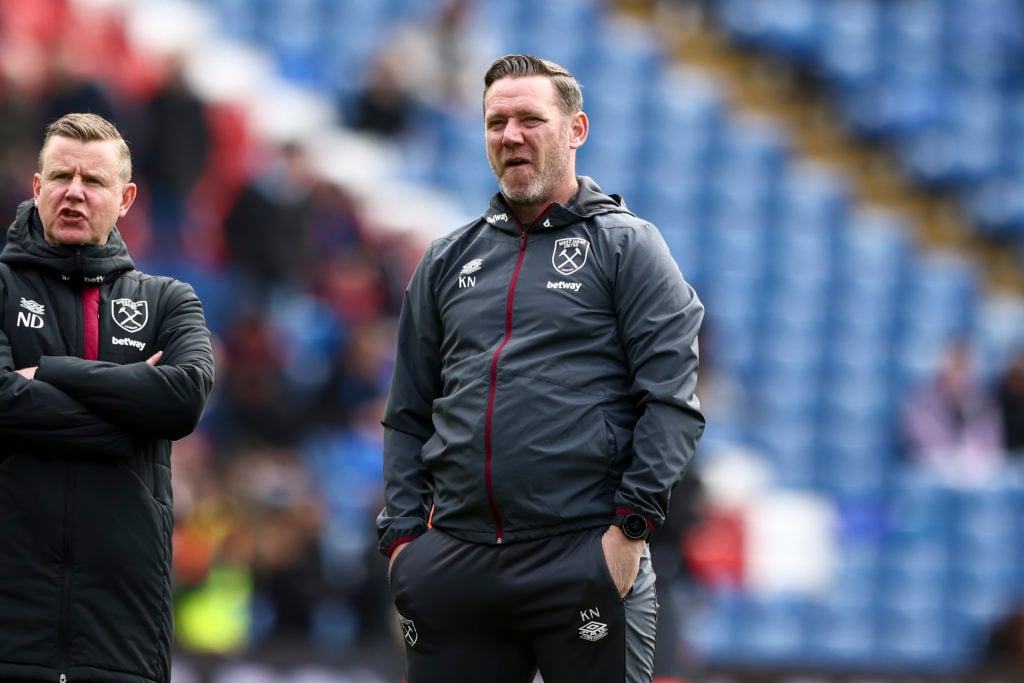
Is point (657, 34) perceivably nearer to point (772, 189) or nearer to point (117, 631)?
point (772, 189)

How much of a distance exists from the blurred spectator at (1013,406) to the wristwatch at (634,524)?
28.3 feet

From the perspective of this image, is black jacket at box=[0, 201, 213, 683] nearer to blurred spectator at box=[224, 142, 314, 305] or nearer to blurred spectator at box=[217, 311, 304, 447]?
blurred spectator at box=[217, 311, 304, 447]

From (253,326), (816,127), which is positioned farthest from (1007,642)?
(816,127)

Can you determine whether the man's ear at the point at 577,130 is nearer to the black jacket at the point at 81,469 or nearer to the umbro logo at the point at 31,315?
the black jacket at the point at 81,469

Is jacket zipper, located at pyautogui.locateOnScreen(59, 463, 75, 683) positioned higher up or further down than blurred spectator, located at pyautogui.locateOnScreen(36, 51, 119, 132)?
further down

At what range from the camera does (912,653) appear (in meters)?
11.5

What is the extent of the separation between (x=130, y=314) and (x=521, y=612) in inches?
49.7

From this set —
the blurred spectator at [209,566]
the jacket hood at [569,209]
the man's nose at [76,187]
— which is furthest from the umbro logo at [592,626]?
the blurred spectator at [209,566]

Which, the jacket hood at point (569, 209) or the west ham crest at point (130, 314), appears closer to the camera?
the jacket hood at point (569, 209)

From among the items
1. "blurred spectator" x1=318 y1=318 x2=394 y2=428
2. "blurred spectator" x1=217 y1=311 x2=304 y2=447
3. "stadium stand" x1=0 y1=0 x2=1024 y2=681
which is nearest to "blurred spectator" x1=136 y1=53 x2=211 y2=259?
"stadium stand" x1=0 y1=0 x2=1024 y2=681

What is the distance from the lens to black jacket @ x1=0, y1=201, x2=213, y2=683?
4.11m

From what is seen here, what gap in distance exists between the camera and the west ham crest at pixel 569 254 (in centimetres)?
422

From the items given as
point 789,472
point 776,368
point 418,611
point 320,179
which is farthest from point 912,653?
point 418,611

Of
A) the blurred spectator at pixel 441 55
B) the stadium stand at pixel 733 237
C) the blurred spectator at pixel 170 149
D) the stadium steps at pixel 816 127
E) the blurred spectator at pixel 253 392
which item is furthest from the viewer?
the stadium steps at pixel 816 127
